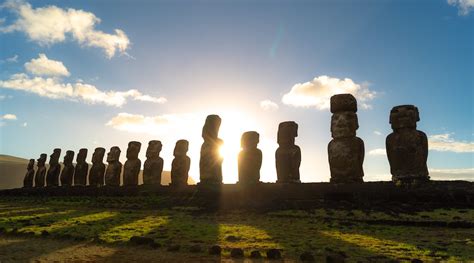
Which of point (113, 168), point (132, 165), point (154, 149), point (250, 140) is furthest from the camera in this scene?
point (113, 168)

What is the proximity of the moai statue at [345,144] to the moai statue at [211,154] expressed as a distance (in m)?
6.04

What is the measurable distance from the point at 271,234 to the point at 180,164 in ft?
43.6

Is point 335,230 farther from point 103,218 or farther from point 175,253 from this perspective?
point 103,218

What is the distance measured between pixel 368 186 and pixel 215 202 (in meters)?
5.95

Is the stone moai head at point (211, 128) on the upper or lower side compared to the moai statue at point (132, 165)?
upper

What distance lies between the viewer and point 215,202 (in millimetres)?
16234

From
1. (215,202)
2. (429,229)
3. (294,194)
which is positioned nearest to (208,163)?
(215,202)

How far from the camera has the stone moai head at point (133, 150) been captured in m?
25.0

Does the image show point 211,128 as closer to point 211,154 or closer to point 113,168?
point 211,154

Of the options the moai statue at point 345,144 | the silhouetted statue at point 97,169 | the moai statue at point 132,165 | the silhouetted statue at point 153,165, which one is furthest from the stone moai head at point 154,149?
the moai statue at point 345,144

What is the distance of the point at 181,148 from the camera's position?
2231cm

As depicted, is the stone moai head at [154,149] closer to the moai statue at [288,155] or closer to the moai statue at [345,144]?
the moai statue at [288,155]

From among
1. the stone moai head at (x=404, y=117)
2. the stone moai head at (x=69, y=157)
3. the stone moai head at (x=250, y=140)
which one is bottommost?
the stone moai head at (x=69, y=157)

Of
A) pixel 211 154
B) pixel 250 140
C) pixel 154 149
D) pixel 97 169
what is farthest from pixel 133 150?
pixel 250 140
